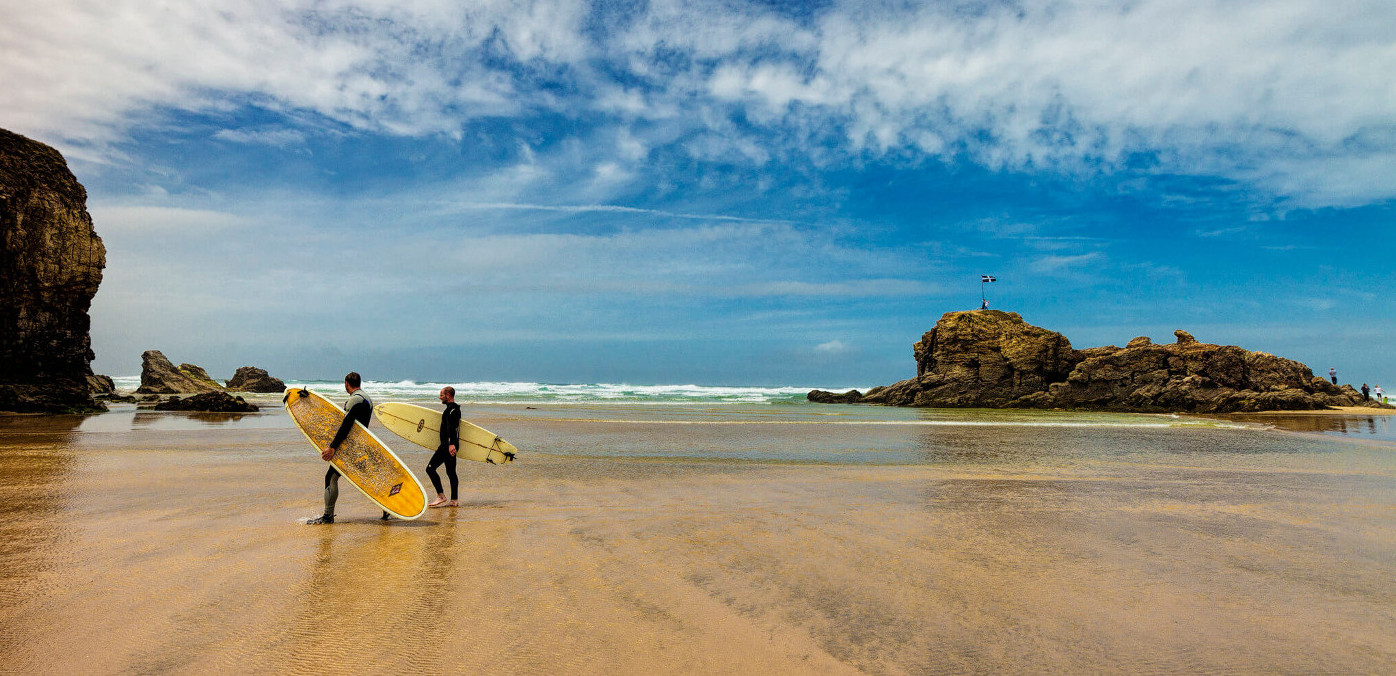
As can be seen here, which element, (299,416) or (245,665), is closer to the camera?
(245,665)

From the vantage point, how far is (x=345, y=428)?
7.58m

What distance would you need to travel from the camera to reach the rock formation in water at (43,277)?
20.6 meters

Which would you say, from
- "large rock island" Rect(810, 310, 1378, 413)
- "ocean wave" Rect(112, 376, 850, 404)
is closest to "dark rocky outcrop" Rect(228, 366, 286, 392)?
"ocean wave" Rect(112, 376, 850, 404)

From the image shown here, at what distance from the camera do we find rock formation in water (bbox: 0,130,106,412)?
20609 millimetres

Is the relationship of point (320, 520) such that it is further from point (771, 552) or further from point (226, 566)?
point (771, 552)

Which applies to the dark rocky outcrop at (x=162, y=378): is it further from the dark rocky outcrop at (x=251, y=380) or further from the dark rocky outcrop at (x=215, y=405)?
the dark rocky outcrop at (x=215, y=405)

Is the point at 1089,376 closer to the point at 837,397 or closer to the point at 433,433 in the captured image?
the point at 837,397

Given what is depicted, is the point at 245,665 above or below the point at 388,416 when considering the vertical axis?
below

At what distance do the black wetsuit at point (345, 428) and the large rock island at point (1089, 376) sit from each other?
44.7 m

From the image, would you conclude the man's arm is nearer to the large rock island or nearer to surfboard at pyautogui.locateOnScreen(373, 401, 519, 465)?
surfboard at pyautogui.locateOnScreen(373, 401, 519, 465)

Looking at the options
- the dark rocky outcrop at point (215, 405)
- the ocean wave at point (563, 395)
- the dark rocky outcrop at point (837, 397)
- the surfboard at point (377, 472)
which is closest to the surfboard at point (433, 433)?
the surfboard at point (377, 472)

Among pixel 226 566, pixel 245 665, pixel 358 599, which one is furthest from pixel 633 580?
pixel 226 566

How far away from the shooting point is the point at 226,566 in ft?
18.5

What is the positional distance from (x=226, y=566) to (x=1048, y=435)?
73.5 ft
